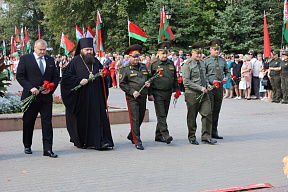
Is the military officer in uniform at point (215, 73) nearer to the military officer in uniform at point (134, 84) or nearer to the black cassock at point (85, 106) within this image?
the military officer in uniform at point (134, 84)

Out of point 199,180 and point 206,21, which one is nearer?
point 199,180

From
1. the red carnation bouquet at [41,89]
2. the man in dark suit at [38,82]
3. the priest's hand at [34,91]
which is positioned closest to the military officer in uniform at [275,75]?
the man in dark suit at [38,82]

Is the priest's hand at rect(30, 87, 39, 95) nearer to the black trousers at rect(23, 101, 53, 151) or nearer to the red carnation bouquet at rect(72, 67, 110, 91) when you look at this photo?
the black trousers at rect(23, 101, 53, 151)

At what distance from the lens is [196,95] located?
9469 millimetres

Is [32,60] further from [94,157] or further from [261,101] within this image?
[261,101]

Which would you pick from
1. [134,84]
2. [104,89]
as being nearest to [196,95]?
[134,84]

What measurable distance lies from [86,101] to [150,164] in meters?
2.08

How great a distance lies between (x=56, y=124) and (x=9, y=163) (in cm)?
401

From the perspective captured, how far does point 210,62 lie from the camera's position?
10.1m

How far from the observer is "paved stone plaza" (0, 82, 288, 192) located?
6.26 metres

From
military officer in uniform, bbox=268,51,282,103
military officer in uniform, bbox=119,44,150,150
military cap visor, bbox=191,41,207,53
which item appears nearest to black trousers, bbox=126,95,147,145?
military officer in uniform, bbox=119,44,150,150

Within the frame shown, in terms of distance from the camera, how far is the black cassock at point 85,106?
885cm

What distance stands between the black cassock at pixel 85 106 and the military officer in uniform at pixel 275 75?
10.8 metres

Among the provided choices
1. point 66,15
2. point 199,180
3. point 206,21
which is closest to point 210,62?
point 199,180
